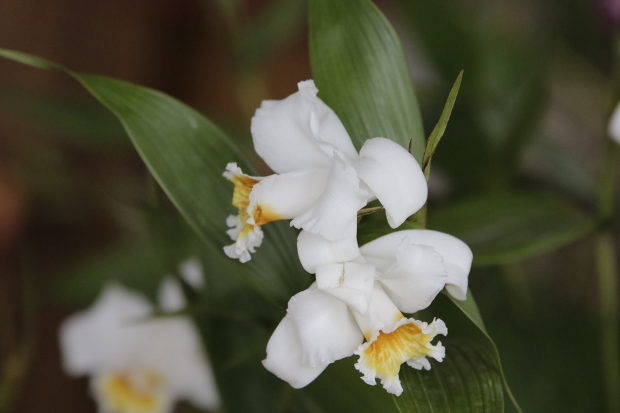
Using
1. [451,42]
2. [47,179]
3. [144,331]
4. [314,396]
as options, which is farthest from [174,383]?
[47,179]

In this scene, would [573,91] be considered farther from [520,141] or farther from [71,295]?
[71,295]

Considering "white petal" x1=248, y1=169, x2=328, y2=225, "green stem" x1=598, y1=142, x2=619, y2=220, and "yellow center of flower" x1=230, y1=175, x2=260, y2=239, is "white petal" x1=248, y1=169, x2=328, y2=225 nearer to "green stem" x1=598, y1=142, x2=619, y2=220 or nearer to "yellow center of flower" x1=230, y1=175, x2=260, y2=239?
"yellow center of flower" x1=230, y1=175, x2=260, y2=239

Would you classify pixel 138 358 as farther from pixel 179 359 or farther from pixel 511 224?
pixel 511 224

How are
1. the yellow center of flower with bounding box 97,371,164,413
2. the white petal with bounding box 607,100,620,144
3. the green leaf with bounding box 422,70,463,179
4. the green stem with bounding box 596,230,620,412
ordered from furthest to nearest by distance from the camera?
the yellow center of flower with bounding box 97,371,164,413 → the green stem with bounding box 596,230,620,412 → the white petal with bounding box 607,100,620,144 → the green leaf with bounding box 422,70,463,179

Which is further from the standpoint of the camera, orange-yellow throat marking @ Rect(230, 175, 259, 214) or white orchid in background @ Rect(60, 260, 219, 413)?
white orchid in background @ Rect(60, 260, 219, 413)

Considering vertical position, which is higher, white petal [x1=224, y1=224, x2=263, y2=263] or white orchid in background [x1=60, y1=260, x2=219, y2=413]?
white petal [x1=224, y1=224, x2=263, y2=263]

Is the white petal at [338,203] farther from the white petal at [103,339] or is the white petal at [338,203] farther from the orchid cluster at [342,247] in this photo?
the white petal at [103,339]

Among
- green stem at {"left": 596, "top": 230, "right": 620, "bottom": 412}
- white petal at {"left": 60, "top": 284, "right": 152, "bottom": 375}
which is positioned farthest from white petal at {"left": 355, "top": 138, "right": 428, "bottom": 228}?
white petal at {"left": 60, "top": 284, "right": 152, "bottom": 375}
